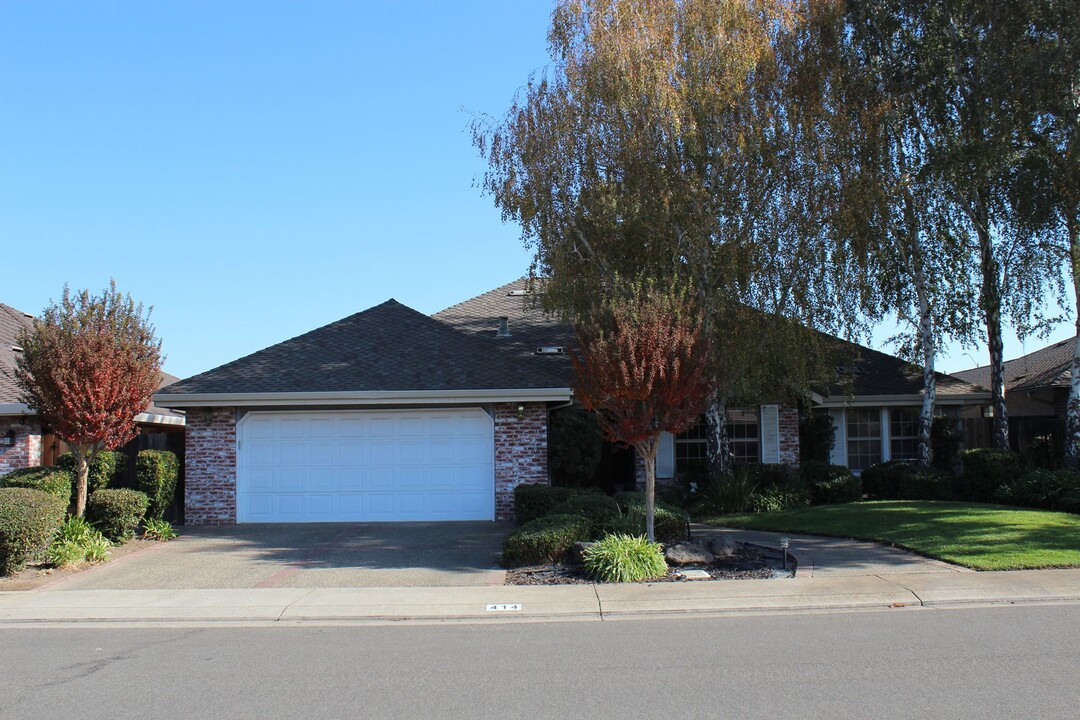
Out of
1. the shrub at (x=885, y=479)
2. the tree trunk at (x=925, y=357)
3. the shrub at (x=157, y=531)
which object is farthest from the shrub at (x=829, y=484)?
the shrub at (x=157, y=531)

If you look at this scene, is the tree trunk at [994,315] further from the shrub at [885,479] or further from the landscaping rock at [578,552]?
the landscaping rock at [578,552]

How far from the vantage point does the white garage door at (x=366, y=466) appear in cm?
1761

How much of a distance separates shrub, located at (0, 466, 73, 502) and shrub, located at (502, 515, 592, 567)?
24.5 ft

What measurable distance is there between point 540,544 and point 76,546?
708 cm

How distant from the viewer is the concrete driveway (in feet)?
39.8

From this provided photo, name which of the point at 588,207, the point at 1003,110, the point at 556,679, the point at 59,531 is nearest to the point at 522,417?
the point at 588,207

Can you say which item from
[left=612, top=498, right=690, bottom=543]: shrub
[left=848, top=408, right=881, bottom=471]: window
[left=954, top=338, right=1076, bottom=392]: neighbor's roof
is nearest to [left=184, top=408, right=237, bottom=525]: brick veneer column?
[left=612, top=498, right=690, bottom=543]: shrub

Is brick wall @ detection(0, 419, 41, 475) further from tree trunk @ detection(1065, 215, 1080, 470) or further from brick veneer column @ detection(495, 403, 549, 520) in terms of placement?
tree trunk @ detection(1065, 215, 1080, 470)

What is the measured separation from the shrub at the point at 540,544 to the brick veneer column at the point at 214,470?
730 cm

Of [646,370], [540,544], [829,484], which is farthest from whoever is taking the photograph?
[829,484]

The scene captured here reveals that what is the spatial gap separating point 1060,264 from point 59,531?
20634mm

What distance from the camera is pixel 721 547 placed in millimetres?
13133

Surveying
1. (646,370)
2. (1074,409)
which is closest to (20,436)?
(646,370)

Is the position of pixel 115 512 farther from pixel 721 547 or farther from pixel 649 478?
pixel 721 547
